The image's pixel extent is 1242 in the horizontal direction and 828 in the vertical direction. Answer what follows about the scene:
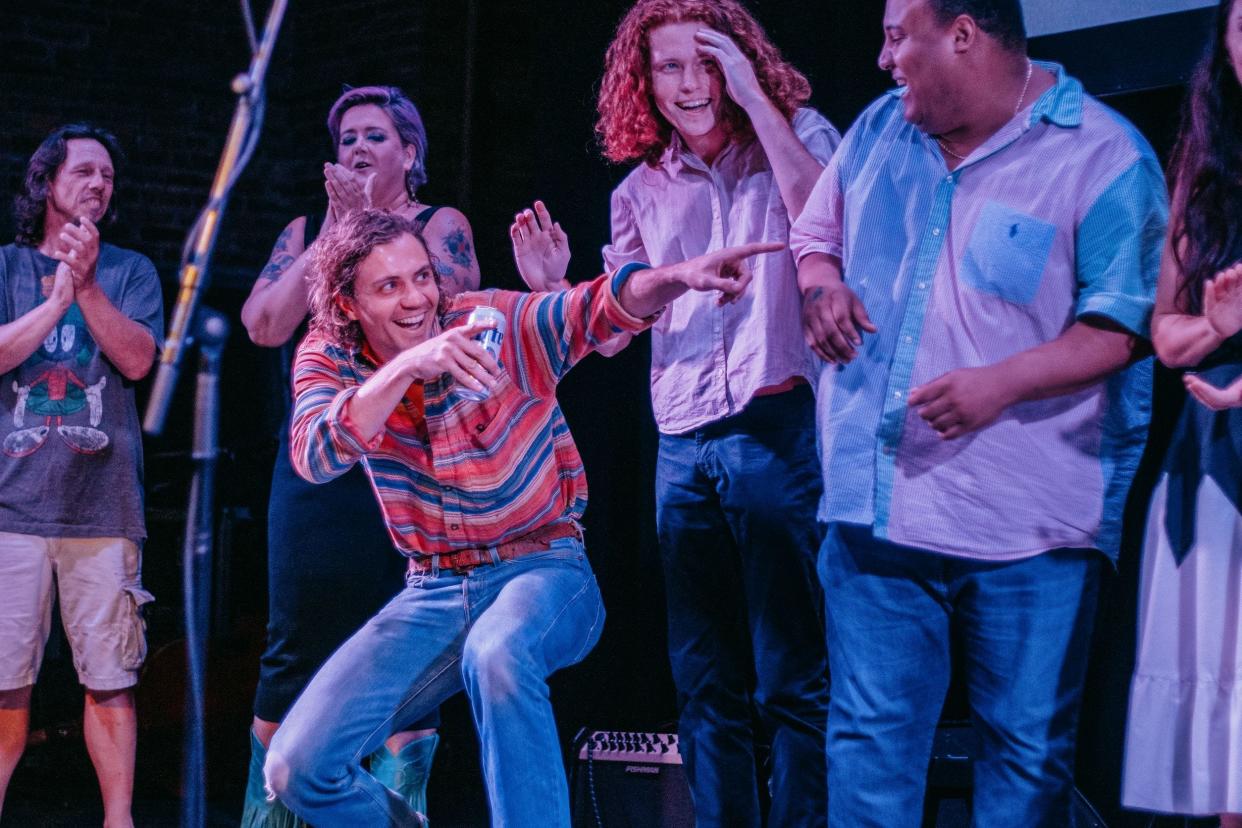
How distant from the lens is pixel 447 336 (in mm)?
2385

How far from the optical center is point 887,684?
2230mm

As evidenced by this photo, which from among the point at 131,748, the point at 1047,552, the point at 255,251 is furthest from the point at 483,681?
the point at 255,251

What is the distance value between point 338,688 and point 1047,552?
1.34 meters

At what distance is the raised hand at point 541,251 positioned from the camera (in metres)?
3.03

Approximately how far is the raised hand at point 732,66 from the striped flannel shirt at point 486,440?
20.5 inches

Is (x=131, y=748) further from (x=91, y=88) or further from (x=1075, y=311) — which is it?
(x=91, y=88)

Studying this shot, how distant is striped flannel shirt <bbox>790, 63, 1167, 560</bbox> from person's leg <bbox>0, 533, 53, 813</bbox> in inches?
89.3

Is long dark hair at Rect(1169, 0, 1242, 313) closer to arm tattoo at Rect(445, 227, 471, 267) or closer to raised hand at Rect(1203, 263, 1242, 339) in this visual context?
raised hand at Rect(1203, 263, 1242, 339)

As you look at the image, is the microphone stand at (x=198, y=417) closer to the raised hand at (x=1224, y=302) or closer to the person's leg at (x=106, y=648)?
the person's leg at (x=106, y=648)

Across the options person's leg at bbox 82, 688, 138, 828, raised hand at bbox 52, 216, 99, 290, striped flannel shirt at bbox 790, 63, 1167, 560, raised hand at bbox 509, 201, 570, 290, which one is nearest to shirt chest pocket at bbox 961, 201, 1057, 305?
striped flannel shirt at bbox 790, 63, 1167, 560

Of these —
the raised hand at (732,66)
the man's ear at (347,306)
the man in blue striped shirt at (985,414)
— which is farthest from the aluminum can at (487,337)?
the raised hand at (732,66)

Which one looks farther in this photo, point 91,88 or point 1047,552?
point 91,88

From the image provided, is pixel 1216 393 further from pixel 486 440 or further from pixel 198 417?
pixel 198 417

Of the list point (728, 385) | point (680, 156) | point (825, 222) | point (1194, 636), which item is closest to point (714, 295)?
point (728, 385)
